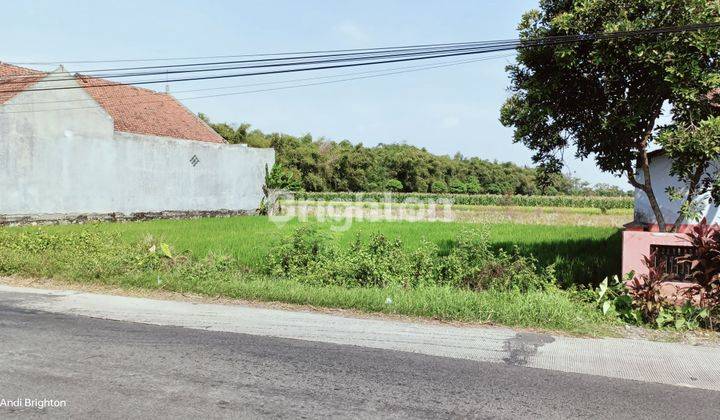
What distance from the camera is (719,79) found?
764 cm

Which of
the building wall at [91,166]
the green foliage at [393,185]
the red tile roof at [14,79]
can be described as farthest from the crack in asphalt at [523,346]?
the green foliage at [393,185]

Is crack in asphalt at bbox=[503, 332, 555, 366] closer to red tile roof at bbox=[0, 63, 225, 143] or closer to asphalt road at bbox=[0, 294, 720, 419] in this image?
asphalt road at bbox=[0, 294, 720, 419]

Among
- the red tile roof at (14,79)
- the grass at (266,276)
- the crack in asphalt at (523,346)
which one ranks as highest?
the red tile roof at (14,79)

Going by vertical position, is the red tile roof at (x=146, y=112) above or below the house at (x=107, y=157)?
above

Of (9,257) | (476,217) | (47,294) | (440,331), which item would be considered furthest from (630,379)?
(476,217)

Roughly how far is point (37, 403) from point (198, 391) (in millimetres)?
1181

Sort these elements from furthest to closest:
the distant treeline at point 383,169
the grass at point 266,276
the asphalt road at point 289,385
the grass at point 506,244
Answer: the distant treeline at point 383,169
the grass at point 506,244
the grass at point 266,276
the asphalt road at point 289,385

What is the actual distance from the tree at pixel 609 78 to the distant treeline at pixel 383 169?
41.3 meters

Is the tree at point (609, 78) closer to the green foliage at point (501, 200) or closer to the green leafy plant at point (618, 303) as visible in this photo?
the green leafy plant at point (618, 303)

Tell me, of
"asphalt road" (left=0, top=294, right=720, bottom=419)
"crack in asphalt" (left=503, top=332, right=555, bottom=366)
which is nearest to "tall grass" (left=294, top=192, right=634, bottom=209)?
"crack in asphalt" (left=503, top=332, right=555, bottom=366)

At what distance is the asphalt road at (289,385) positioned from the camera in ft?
13.0

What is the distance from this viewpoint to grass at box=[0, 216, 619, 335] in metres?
7.18

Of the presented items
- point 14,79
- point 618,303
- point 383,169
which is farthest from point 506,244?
point 383,169

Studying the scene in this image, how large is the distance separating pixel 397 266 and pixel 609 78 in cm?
489
